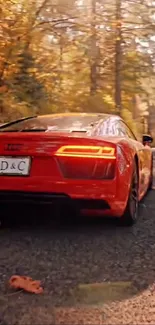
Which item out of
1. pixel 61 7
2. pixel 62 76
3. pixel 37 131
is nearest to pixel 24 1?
pixel 61 7

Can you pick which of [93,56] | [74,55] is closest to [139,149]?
[93,56]

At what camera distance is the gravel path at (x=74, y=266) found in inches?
107

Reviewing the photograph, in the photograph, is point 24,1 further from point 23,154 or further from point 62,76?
point 23,154

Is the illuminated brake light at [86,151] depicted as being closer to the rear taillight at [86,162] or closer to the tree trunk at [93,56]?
the rear taillight at [86,162]

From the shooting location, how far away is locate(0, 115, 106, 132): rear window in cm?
510

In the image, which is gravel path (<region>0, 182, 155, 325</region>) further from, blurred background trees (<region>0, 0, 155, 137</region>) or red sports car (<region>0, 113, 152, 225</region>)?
blurred background trees (<region>0, 0, 155, 137</region>)

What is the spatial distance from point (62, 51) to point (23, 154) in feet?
63.6

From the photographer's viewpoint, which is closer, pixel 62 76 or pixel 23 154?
pixel 23 154

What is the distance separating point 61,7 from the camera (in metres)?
19.0

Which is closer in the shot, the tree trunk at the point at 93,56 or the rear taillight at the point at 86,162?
the rear taillight at the point at 86,162

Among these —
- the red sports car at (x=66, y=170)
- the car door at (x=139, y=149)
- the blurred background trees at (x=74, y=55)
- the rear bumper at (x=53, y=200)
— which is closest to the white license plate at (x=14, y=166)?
the red sports car at (x=66, y=170)

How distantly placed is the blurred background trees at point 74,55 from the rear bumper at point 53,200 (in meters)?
9.34

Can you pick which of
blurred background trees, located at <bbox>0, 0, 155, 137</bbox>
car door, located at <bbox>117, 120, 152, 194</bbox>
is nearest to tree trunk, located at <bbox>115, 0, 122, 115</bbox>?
blurred background trees, located at <bbox>0, 0, 155, 137</bbox>

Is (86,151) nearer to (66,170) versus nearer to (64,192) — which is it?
(66,170)
